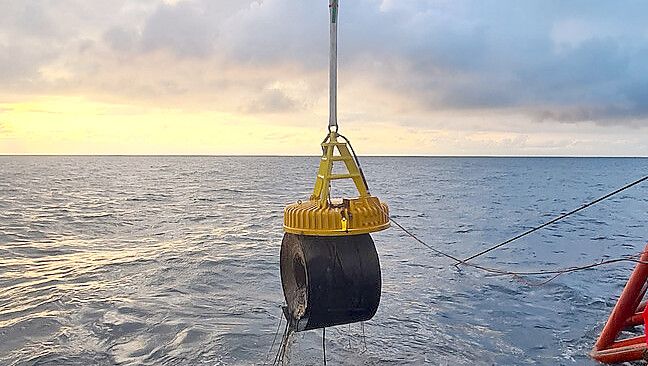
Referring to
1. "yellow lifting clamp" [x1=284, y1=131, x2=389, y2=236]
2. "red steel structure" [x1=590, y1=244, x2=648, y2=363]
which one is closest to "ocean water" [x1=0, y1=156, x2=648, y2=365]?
"red steel structure" [x1=590, y1=244, x2=648, y2=363]

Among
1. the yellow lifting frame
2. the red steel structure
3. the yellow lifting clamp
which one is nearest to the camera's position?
the yellow lifting clamp

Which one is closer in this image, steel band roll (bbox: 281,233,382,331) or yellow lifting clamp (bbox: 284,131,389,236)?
yellow lifting clamp (bbox: 284,131,389,236)

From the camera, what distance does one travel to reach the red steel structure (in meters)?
9.06

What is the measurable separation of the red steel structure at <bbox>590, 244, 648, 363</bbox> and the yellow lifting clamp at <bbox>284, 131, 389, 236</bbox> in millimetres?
6372

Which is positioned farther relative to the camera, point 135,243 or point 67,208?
point 67,208

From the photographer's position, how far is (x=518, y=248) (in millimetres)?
21422

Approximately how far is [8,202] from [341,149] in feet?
134

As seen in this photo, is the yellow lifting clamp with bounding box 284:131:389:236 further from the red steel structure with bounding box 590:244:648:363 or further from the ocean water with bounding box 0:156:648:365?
the red steel structure with bounding box 590:244:648:363

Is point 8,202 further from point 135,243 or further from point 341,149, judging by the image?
point 341,149

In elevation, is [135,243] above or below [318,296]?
below

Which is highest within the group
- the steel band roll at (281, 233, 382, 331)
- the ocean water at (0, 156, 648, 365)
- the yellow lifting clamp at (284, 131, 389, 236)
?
the yellow lifting clamp at (284, 131, 389, 236)

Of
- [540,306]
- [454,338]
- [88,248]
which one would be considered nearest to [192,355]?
[454,338]

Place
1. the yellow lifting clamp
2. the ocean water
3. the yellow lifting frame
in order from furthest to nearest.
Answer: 1. the ocean water
2. the yellow lifting frame
3. the yellow lifting clamp

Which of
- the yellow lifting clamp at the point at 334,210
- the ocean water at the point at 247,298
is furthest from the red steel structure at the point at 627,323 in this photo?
the yellow lifting clamp at the point at 334,210
